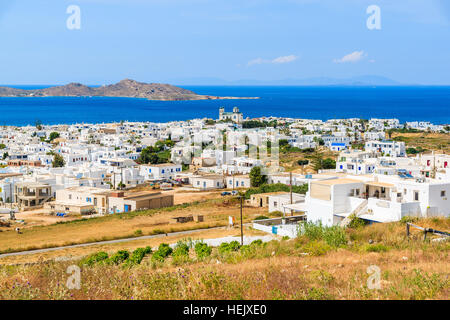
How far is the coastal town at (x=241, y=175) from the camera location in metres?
15.8

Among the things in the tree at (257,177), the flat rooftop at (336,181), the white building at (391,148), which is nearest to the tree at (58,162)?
the tree at (257,177)

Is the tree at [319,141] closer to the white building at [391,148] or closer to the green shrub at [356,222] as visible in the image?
the white building at [391,148]

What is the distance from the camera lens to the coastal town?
1580 cm

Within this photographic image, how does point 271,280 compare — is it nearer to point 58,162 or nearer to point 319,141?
point 58,162

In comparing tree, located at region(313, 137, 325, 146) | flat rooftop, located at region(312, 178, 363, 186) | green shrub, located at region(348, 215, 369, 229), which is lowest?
green shrub, located at region(348, 215, 369, 229)

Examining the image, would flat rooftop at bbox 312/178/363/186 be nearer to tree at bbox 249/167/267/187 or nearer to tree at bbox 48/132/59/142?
tree at bbox 249/167/267/187

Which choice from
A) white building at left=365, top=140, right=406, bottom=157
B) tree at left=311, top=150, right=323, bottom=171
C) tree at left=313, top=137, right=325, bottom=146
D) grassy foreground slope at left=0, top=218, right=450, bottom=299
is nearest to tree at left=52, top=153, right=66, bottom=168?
tree at left=311, top=150, right=323, bottom=171

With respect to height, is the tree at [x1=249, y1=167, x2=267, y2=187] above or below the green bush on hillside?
below

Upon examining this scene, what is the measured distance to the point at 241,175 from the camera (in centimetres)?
3741

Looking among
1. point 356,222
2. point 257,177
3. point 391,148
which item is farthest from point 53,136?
point 356,222

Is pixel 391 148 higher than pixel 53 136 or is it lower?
lower

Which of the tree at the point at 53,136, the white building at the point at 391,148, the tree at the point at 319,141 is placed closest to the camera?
the white building at the point at 391,148

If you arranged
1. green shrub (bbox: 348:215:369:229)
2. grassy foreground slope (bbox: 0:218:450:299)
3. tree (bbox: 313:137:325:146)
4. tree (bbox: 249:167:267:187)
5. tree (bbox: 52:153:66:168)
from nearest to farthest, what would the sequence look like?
1. grassy foreground slope (bbox: 0:218:450:299)
2. green shrub (bbox: 348:215:369:229)
3. tree (bbox: 249:167:267:187)
4. tree (bbox: 52:153:66:168)
5. tree (bbox: 313:137:325:146)
